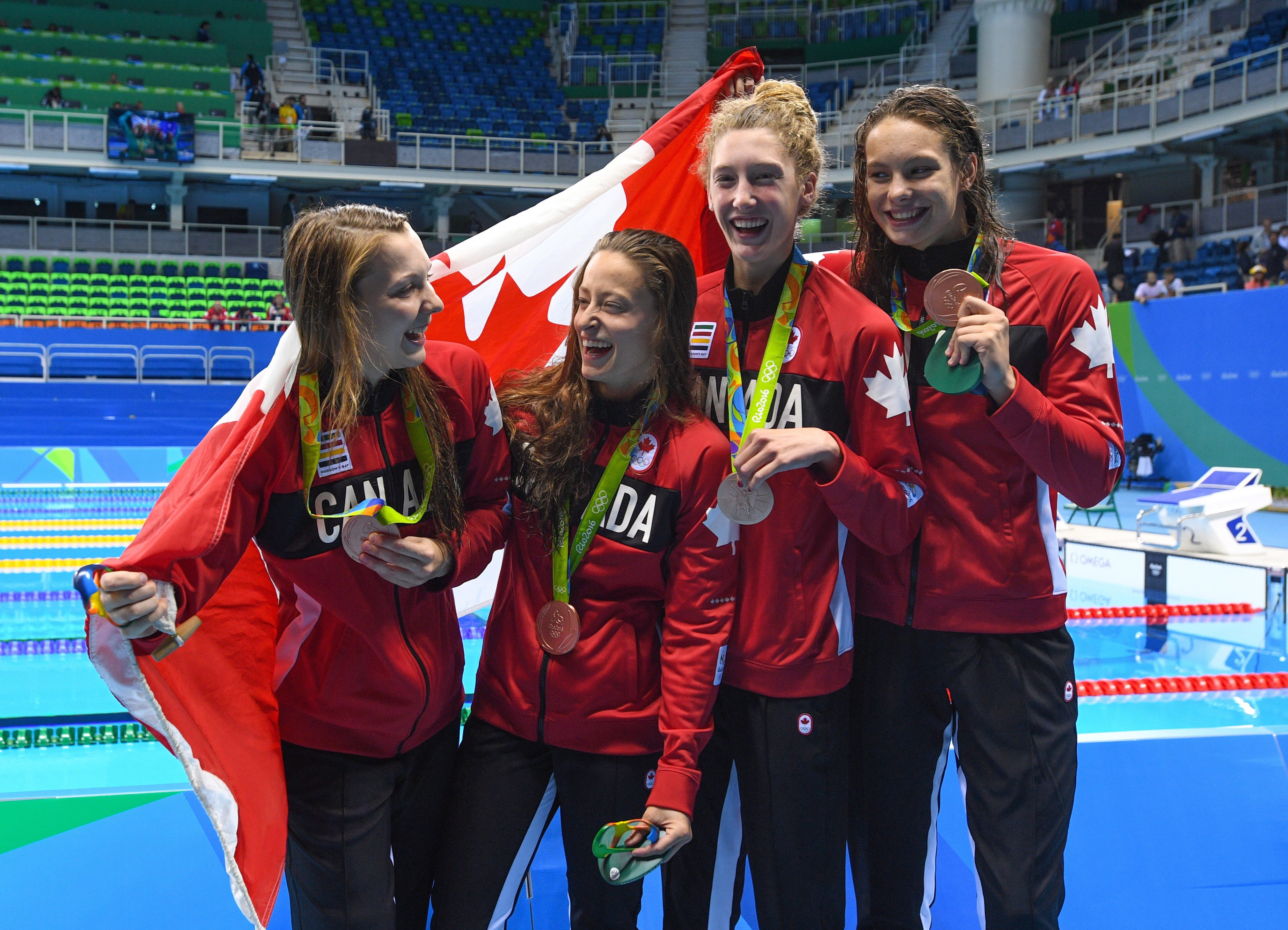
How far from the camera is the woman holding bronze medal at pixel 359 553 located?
1.64m

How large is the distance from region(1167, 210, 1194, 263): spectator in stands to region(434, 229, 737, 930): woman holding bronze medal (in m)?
15.7

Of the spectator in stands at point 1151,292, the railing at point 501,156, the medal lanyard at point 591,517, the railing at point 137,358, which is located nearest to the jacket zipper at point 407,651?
the medal lanyard at point 591,517

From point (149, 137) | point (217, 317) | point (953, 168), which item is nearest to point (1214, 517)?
point (953, 168)

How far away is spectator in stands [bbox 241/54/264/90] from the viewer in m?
20.9

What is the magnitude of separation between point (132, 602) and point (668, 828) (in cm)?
86

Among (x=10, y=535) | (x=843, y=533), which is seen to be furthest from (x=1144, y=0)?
(x=843, y=533)

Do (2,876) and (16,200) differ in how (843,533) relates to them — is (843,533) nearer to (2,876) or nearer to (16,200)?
(2,876)

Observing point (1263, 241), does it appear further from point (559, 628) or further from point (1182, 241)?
Answer: point (559, 628)

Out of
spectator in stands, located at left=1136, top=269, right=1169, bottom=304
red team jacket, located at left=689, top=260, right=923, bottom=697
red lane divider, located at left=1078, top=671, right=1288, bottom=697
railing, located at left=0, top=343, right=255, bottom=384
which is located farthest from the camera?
railing, located at left=0, top=343, right=255, bottom=384

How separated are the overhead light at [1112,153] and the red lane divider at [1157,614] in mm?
13215

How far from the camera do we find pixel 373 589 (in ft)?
5.63

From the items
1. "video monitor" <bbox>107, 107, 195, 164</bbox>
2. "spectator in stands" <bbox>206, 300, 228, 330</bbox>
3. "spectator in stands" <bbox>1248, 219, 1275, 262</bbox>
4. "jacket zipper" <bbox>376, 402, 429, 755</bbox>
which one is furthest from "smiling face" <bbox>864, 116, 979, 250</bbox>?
"video monitor" <bbox>107, 107, 195, 164</bbox>

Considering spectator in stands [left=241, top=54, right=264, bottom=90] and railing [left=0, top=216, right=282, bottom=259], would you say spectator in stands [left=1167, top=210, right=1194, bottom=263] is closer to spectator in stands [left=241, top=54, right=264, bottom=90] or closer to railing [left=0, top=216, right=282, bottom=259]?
railing [left=0, top=216, right=282, bottom=259]

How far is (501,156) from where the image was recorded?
67.4 feet
